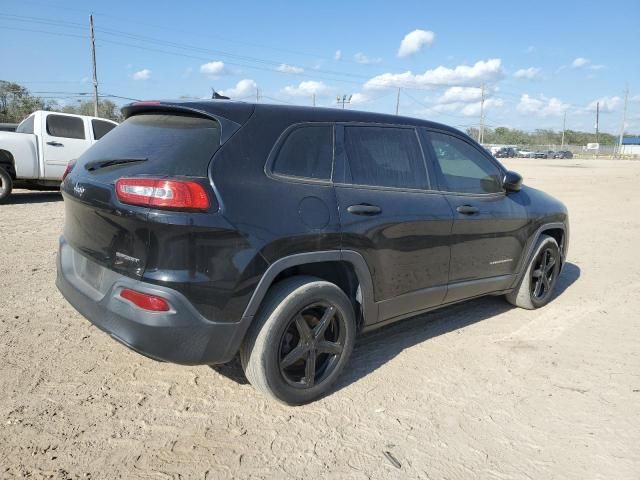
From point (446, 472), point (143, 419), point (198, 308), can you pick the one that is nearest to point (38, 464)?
point (143, 419)

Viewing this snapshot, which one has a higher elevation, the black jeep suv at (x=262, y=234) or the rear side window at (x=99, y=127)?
the rear side window at (x=99, y=127)

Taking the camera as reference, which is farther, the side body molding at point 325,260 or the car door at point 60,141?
the car door at point 60,141

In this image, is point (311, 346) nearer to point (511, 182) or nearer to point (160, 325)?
point (160, 325)

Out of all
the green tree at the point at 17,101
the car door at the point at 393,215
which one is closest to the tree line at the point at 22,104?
the green tree at the point at 17,101

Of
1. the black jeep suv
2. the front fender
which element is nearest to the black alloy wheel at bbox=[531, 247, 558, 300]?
the black jeep suv

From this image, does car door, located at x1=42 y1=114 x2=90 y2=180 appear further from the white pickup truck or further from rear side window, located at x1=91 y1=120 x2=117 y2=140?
rear side window, located at x1=91 y1=120 x2=117 y2=140

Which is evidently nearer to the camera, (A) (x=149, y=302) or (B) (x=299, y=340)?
(A) (x=149, y=302)

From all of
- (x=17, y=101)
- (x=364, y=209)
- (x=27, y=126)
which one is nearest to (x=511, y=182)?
(x=364, y=209)

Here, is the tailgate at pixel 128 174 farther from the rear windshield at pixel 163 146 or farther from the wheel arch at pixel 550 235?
the wheel arch at pixel 550 235

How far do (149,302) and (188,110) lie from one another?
1.10m

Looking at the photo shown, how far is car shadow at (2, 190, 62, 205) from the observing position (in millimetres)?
10406

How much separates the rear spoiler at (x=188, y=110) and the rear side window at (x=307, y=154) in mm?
302

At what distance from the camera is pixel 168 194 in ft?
8.18

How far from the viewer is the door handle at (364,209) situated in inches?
123
